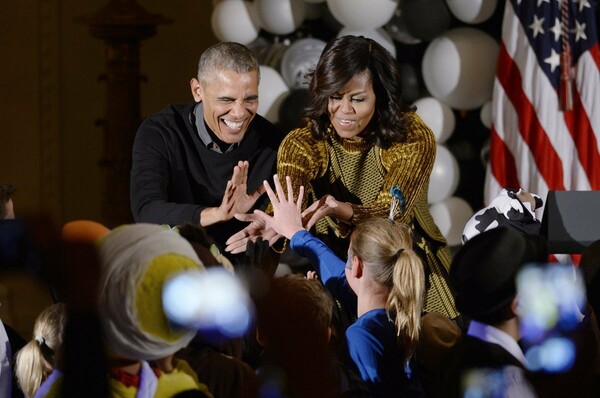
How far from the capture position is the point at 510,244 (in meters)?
1.93

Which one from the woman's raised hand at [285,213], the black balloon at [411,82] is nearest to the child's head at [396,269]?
the woman's raised hand at [285,213]

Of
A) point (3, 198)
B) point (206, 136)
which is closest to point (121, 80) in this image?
point (206, 136)

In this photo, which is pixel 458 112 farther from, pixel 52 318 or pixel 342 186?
pixel 52 318

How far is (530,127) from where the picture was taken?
16.3ft

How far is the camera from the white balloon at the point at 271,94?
16.2 ft

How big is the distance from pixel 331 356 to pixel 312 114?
1.33 metres

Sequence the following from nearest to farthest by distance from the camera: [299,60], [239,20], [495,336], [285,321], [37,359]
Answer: [285,321] < [495,336] < [37,359] < [299,60] < [239,20]

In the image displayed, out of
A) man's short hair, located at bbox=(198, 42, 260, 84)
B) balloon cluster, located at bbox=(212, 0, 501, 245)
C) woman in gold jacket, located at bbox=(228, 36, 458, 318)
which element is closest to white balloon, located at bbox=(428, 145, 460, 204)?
balloon cluster, located at bbox=(212, 0, 501, 245)

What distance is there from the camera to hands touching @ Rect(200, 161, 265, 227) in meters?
3.03

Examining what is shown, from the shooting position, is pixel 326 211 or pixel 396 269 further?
pixel 326 211

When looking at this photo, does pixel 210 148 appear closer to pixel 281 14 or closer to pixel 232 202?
pixel 232 202

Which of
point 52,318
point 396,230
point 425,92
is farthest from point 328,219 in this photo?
point 425,92

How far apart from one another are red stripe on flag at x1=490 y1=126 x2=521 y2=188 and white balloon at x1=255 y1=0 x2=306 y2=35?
2.94ft

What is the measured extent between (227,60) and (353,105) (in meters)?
0.33
